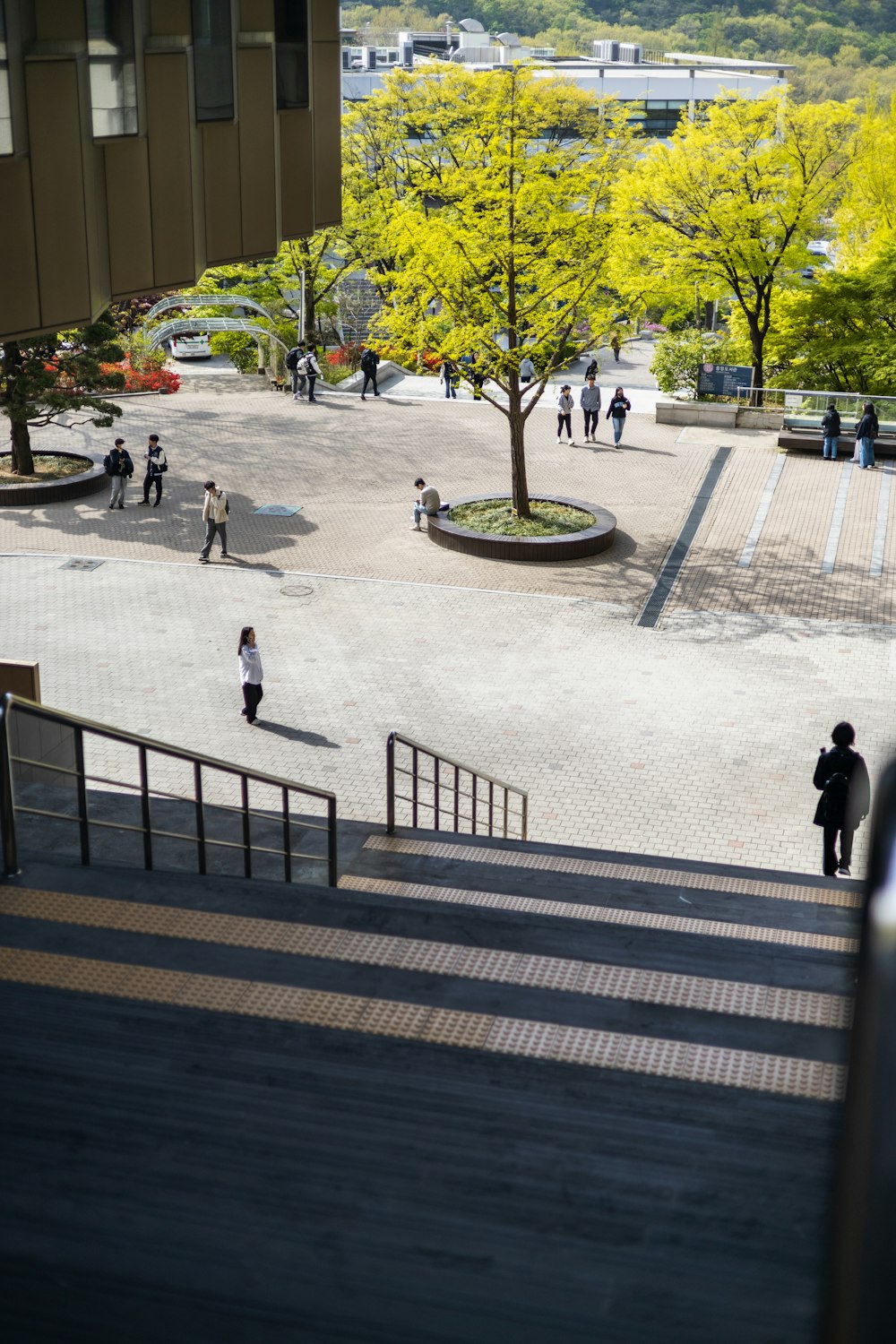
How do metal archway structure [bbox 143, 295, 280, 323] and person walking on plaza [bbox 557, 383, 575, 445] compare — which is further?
metal archway structure [bbox 143, 295, 280, 323]

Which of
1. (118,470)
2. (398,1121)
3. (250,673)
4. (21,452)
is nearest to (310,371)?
(21,452)

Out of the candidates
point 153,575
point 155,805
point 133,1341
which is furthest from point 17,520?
point 133,1341

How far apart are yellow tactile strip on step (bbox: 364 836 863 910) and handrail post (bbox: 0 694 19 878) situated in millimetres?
3150

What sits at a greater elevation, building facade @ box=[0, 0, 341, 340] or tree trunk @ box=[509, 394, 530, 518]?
building facade @ box=[0, 0, 341, 340]

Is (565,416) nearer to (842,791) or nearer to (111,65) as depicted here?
(111,65)

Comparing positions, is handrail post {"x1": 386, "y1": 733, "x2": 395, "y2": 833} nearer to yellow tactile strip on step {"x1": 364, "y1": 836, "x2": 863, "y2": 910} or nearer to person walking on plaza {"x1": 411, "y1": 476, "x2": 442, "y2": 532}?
yellow tactile strip on step {"x1": 364, "y1": 836, "x2": 863, "y2": 910}

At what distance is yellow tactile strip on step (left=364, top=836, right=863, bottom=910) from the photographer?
29.0 feet

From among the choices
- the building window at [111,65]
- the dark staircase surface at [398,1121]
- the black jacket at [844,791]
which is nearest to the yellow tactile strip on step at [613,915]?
the dark staircase surface at [398,1121]

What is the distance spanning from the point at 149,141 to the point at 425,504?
1033 centimetres

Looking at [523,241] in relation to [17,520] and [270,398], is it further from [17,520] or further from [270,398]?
[270,398]

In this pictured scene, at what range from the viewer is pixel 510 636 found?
17.4 metres

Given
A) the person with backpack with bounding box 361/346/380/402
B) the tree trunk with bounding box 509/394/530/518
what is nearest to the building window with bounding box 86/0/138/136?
the tree trunk with bounding box 509/394/530/518

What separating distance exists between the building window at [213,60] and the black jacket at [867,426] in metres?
16.2

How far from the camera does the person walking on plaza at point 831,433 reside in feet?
85.7
